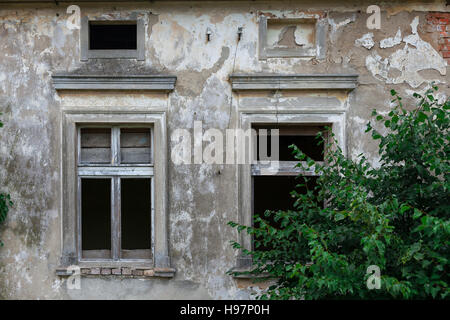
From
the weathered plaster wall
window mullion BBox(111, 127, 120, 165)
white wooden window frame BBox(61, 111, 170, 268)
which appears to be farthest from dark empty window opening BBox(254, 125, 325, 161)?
window mullion BBox(111, 127, 120, 165)

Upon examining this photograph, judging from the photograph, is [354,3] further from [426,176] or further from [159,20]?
[426,176]

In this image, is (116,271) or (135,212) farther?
(135,212)

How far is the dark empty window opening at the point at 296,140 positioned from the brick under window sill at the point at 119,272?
1708 millimetres

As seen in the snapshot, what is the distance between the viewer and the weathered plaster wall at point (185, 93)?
552cm

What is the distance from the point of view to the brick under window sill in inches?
215

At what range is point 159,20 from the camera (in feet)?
18.4

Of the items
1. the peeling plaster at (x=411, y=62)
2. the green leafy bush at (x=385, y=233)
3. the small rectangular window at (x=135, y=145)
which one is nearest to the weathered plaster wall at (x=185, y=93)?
the peeling plaster at (x=411, y=62)

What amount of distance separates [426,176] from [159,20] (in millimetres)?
3435

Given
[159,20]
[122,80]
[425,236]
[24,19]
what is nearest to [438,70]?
[425,236]

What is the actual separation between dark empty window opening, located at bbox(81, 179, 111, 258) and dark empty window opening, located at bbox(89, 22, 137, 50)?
1.69 meters

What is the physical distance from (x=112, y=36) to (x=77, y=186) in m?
1.93

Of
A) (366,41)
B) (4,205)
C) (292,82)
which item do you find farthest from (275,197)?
(4,205)

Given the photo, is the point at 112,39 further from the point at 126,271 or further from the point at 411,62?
the point at 411,62

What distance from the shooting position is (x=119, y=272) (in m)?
5.49
